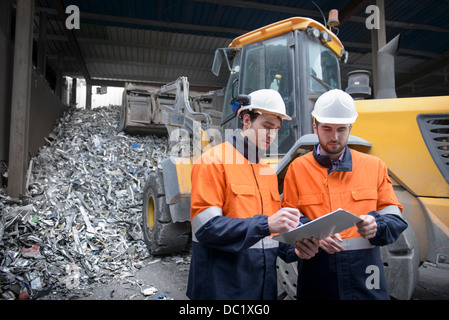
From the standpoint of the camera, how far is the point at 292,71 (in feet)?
12.2

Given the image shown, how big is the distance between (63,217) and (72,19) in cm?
653

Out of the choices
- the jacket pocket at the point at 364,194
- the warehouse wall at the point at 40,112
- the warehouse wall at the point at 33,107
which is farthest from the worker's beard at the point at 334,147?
the warehouse wall at the point at 40,112

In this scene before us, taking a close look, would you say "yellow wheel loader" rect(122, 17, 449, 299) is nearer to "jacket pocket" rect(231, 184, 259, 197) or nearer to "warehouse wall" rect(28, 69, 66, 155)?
"jacket pocket" rect(231, 184, 259, 197)

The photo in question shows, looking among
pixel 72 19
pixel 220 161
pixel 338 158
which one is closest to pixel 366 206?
pixel 338 158

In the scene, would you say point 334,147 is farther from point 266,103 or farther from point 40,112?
point 40,112

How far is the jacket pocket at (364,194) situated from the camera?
1910 mm

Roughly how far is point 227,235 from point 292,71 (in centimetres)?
260

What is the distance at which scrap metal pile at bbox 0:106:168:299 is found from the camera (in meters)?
4.31

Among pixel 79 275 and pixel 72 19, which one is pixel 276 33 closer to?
pixel 79 275

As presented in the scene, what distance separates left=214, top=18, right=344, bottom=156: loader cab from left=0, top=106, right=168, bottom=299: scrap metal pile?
295 cm

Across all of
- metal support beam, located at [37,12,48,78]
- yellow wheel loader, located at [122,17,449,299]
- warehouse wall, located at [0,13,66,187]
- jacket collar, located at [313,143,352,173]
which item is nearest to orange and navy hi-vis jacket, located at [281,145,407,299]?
jacket collar, located at [313,143,352,173]

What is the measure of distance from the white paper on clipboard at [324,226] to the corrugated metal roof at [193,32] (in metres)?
8.23

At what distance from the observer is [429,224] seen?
2475 millimetres

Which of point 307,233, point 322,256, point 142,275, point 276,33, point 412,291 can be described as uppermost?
point 276,33
